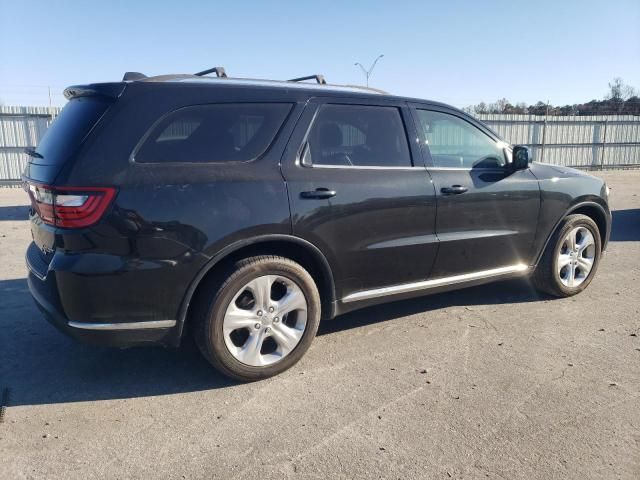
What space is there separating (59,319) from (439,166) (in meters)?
2.84

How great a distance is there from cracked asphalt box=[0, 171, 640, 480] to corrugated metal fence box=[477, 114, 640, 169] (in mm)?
16439

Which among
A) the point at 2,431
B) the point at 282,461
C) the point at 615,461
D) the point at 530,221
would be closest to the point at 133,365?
the point at 2,431

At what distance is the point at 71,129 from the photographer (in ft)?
10.4

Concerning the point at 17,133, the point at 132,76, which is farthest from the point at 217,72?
the point at 17,133

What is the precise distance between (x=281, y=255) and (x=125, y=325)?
105 cm

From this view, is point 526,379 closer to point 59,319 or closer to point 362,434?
point 362,434

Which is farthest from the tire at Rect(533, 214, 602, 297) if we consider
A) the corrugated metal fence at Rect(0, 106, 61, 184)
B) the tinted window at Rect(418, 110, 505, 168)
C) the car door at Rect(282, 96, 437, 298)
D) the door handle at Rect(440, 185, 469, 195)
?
the corrugated metal fence at Rect(0, 106, 61, 184)

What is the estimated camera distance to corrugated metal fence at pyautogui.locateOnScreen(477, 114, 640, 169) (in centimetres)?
1995

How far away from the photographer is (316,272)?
3736 mm

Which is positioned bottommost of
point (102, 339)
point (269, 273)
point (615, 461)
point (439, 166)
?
point (615, 461)

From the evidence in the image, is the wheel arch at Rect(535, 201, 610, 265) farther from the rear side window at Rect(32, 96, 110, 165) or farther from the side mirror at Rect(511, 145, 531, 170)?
the rear side window at Rect(32, 96, 110, 165)

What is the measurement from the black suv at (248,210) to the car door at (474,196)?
15mm

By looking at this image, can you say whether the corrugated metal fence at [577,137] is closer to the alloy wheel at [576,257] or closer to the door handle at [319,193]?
the alloy wheel at [576,257]

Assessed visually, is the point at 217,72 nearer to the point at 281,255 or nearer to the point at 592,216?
the point at 281,255
